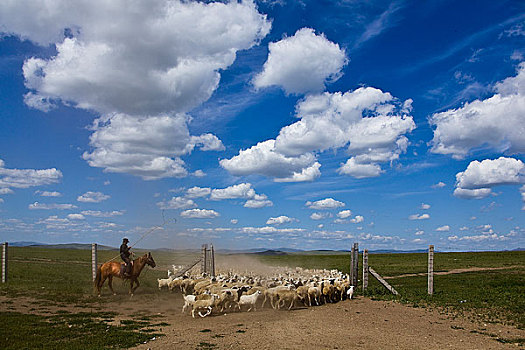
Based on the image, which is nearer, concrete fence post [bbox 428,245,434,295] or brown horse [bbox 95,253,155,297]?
concrete fence post [bbox 428,245,434,295]

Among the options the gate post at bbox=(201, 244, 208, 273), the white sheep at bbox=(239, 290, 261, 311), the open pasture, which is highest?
the gate post at bbox=(201, 244, 208, 273)

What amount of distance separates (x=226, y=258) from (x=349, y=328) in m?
25.8

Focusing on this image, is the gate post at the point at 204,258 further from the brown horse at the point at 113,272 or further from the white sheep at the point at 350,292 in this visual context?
the white sheep at the point at 350,292

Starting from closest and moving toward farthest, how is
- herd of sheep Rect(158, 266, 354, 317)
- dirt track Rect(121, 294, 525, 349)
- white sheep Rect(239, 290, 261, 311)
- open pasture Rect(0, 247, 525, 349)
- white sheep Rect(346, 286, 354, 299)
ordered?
dirt track Rect(121, 294, 525, 349), open pasture Rect(0, 247, 525, 349), herd of sheep Rect(158, 266, 354, 317), white sheep Rect(239, 290, 261, 311), white sheep Rect(346, 286, 354, 299)

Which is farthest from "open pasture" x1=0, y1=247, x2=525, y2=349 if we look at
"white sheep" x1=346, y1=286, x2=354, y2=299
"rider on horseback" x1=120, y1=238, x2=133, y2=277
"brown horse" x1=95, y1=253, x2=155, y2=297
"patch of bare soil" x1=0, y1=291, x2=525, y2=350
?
"rider on horseback" x1=120, y1=238, x2=133, y2=277

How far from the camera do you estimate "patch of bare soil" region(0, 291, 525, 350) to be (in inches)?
454

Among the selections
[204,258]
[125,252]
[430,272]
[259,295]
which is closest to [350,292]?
[430,272]

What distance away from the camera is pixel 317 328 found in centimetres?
1359

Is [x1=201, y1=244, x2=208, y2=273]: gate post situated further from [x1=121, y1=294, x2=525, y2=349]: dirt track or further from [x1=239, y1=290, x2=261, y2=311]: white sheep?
[x1=239, y1=290, x2=261, y2=311]: white sheep

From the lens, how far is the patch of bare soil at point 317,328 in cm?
1154

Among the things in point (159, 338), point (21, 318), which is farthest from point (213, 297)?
point (21, 318)

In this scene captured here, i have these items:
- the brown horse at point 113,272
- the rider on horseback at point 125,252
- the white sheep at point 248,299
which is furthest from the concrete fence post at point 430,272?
the rider on horseback at point 125,252

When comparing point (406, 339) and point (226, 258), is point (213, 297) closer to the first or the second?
point (406, 339)

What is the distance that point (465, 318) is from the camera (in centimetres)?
1505
